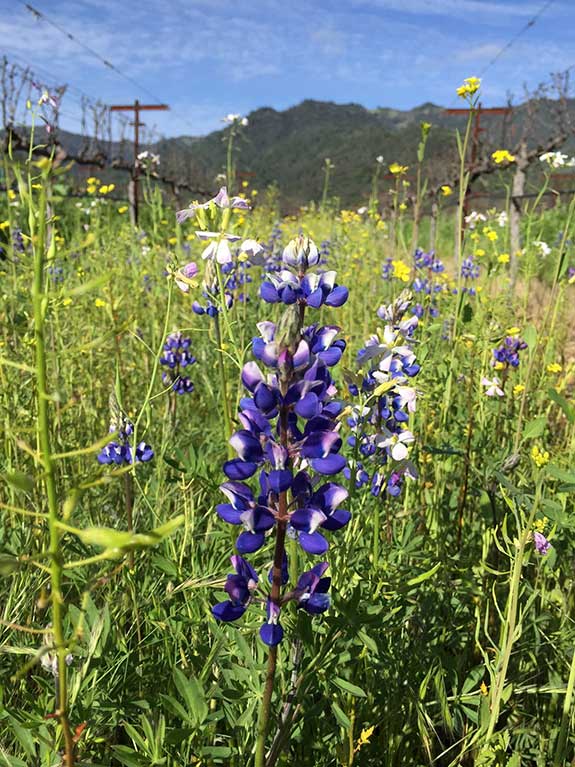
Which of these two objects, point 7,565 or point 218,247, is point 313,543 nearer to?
point 7,565

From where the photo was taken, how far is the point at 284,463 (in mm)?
923

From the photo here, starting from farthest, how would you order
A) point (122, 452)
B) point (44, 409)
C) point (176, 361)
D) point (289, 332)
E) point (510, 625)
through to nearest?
1. point (176, 361)
2. point (122, 452)
3. point (510, 625)
4. point (289, 332)
5. point (44, 409)

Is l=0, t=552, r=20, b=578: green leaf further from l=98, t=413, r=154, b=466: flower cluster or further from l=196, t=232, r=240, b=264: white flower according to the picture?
l=98, t=413, r=154, b=466: flower cluster

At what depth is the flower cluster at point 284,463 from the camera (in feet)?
2.98

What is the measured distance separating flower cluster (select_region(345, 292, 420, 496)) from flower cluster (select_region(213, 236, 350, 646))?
0.48m

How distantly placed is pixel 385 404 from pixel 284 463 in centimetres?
86

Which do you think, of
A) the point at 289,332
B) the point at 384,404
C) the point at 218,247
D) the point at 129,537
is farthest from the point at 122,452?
the point at 129,537

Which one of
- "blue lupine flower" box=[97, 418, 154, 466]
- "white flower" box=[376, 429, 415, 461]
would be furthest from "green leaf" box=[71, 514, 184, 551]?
"blue lupine flower" box=[97, 418, 154, 466]

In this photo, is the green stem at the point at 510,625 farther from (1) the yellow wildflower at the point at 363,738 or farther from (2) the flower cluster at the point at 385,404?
(2) the flower cluster at the point at 385,404

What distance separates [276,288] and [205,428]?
6.02 ft

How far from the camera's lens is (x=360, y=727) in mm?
1498

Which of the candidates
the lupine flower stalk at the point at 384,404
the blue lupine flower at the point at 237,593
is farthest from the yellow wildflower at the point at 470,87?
the blue lupine flower at the point at 237,593

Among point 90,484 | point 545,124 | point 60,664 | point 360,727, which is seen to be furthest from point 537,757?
point 545,124

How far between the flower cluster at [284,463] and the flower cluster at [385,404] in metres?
0.48
